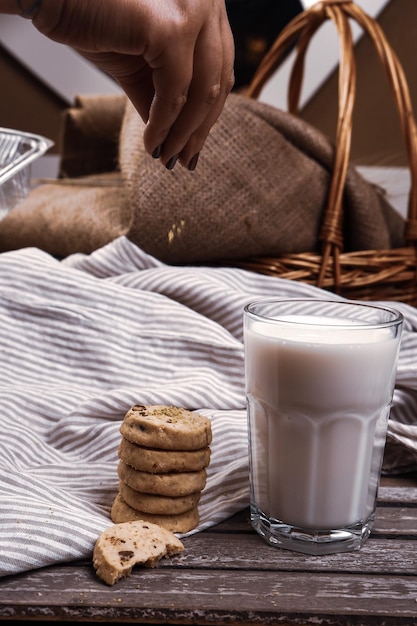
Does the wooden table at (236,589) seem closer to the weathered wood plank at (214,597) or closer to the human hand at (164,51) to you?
the weathered wood plank at (214,597)

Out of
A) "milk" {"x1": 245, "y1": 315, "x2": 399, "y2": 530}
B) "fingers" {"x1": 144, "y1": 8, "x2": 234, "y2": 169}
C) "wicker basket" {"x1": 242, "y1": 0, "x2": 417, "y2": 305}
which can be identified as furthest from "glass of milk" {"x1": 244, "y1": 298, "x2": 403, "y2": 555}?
"wicker basket" {"x1": 242, "y1": 0, "x2": 417, "y2": 305}

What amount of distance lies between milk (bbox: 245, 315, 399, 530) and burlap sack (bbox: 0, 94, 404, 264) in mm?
498

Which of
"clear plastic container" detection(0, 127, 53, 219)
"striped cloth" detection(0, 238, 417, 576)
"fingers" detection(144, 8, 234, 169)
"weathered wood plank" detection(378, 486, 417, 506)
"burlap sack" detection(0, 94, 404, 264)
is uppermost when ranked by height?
"fingers" detection(144, 8, 234, 169)

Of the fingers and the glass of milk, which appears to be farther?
the glass of milk

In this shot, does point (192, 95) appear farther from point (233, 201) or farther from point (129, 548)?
point (233, 201)

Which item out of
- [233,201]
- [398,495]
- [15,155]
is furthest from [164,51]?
[233,201]

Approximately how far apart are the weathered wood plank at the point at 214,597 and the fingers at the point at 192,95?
1.08ft

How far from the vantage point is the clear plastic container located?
28.4 inches

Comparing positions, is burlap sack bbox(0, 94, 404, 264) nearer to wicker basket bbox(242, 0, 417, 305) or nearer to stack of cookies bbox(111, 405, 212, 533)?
wicker basket bbox(242, 0, 417, 305)

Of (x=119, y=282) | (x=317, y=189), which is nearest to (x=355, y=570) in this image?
(x=119, y=282)

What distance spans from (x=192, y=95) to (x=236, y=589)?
0.37 meters

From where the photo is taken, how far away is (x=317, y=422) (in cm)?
66

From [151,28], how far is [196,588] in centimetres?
40

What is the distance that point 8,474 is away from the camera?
0.73 metres
